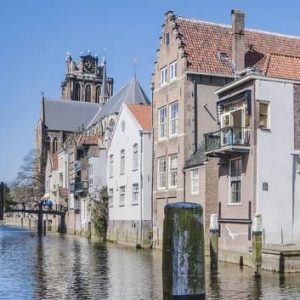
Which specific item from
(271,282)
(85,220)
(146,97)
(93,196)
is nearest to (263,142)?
(271,282)

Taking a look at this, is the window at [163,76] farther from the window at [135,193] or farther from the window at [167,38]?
the window at [135,193]

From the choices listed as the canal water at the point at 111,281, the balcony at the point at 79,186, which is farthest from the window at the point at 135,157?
the balcony at the point at 79,186

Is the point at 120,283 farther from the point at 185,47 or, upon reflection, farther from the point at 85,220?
the point at 85,220

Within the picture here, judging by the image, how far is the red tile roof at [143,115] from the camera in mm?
47812

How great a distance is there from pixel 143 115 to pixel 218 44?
10.8m

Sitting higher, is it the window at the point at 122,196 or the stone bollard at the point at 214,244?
the window at the point at 122,196

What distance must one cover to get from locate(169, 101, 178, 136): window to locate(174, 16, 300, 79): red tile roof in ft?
11.0

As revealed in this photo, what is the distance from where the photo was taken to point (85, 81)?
499ft

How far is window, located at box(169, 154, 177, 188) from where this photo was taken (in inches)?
1615

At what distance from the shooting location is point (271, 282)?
23.3m

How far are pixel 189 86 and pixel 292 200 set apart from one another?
38.2ft

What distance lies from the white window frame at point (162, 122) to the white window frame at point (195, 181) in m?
5.70

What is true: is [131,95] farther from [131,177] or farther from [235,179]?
[235,179]

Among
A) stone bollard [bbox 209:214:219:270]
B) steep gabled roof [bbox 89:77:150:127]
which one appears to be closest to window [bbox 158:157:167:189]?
stone bollard [bbox 209:214:219:270]
